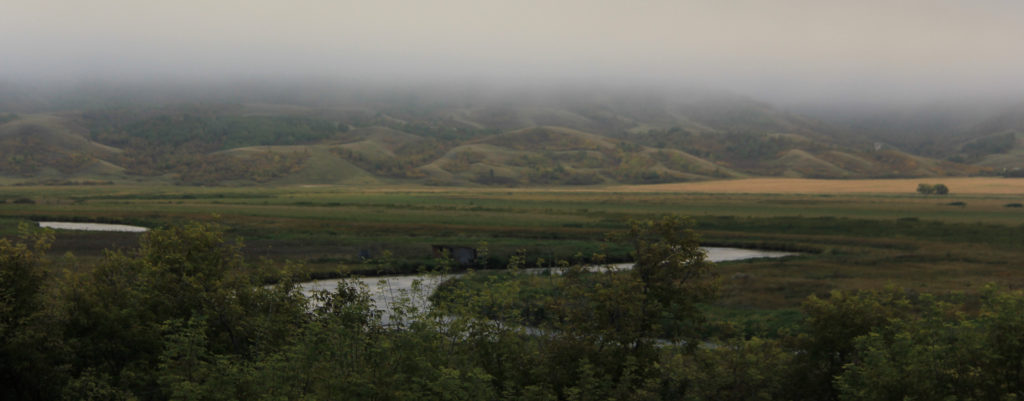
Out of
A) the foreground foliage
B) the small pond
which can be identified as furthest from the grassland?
the foreground foliage

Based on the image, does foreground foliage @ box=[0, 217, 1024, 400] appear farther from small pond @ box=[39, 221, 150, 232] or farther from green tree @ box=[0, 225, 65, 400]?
small pond @ box=[39, 221, 150, 232]

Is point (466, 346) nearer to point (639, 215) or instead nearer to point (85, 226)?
point (85, 226)

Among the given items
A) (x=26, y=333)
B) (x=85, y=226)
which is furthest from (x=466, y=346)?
(x=85, y=226)

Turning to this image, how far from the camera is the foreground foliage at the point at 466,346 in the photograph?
27.3 metres

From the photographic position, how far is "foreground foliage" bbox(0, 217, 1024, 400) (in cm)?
2733

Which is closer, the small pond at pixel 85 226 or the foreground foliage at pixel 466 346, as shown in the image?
the foreground foliage at pixel 466 346

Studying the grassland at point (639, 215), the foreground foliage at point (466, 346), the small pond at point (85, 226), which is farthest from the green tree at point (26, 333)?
the small pond at point (85, 226)

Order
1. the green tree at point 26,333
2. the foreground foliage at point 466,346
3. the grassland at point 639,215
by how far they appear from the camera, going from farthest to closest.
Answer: the grassland at point 639,215
the green tree at point 26,333
the foreground foliage at point 466,346

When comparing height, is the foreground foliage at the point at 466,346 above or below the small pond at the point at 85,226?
above

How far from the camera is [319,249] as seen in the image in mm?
99812

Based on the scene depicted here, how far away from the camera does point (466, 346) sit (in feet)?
107

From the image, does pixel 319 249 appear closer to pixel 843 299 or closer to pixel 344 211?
pixel 344 211

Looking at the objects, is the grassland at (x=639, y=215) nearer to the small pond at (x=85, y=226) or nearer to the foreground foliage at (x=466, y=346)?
the small pond at (x=85, y=226)

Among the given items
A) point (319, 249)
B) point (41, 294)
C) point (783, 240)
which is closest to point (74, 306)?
point (41, 294)
